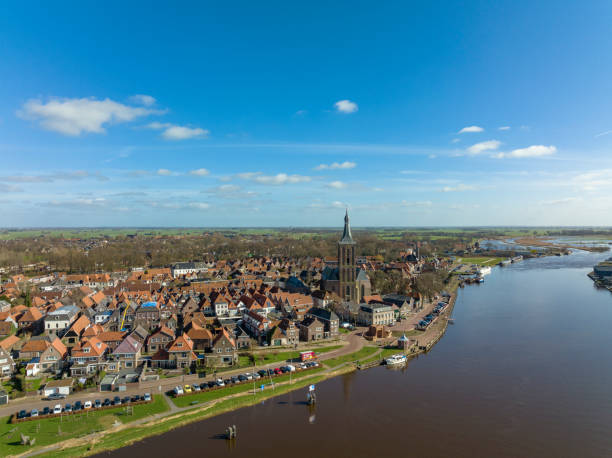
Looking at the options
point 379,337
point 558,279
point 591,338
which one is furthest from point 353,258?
point 558,279

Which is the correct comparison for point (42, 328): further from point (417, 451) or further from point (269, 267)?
point (269, 267)

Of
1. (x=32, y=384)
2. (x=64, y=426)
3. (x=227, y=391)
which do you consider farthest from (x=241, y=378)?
(x=32, y=384)

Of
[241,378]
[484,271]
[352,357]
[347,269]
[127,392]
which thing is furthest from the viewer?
[484,271]

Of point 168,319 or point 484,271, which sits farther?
point 484,271

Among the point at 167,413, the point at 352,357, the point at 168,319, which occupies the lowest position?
the point at 352,357

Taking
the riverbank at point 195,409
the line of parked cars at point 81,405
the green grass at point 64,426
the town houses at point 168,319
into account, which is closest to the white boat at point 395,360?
the riverbank at point 195,409

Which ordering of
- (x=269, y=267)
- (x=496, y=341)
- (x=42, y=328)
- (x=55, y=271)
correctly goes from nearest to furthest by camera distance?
(x=496, y=341)
(x=42, y=328)
(x=55, y=271)
(x=269, y=267)

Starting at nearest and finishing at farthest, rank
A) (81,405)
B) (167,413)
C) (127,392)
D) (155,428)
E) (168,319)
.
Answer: (155,428)
(167,413)
(81,405)
(127,392)
(168,319)

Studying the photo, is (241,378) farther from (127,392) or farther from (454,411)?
(454,411)
